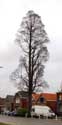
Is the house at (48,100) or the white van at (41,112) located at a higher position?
the house at (48,100)

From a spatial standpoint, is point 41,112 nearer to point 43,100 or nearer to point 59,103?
point 59,103

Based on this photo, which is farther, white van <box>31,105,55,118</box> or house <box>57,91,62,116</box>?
house <box>57,91,62,116</box>

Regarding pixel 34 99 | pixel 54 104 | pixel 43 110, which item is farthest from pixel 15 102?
pixel 43 110

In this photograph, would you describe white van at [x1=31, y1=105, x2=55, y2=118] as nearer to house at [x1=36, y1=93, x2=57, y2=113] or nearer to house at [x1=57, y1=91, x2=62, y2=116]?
house at [x1=57, y1=91, x2=62, y2=116]

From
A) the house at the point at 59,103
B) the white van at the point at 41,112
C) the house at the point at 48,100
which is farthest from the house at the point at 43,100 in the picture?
the white van at the point at 41,112

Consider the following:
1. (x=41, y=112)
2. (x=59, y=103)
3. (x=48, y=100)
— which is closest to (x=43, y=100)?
(x=48, y=100)

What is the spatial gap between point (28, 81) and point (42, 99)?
98.9ft

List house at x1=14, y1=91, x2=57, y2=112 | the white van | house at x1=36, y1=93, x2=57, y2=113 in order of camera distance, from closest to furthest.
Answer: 1. the white van
2. house at x1=36, y1=93, x2=57, y2=113
3. house at x1=14, y1=91, x2=57, y2=112

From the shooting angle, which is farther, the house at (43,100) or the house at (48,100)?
the house at (43,100)

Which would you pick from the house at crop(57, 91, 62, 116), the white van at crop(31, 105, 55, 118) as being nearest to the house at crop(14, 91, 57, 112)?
the house at crop(57, 91, 62, 116)

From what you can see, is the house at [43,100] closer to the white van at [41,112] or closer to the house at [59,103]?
the house at [59,103]

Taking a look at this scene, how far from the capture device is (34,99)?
389 feet

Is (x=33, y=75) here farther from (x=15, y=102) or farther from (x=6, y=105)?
(x=6, y=105)

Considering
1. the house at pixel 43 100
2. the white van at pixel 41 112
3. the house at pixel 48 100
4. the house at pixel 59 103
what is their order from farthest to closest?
the house at pixel 43 100 < the house at pixel 48 100 < the house at pixel 59 103 < the white van at pixel 41 112
